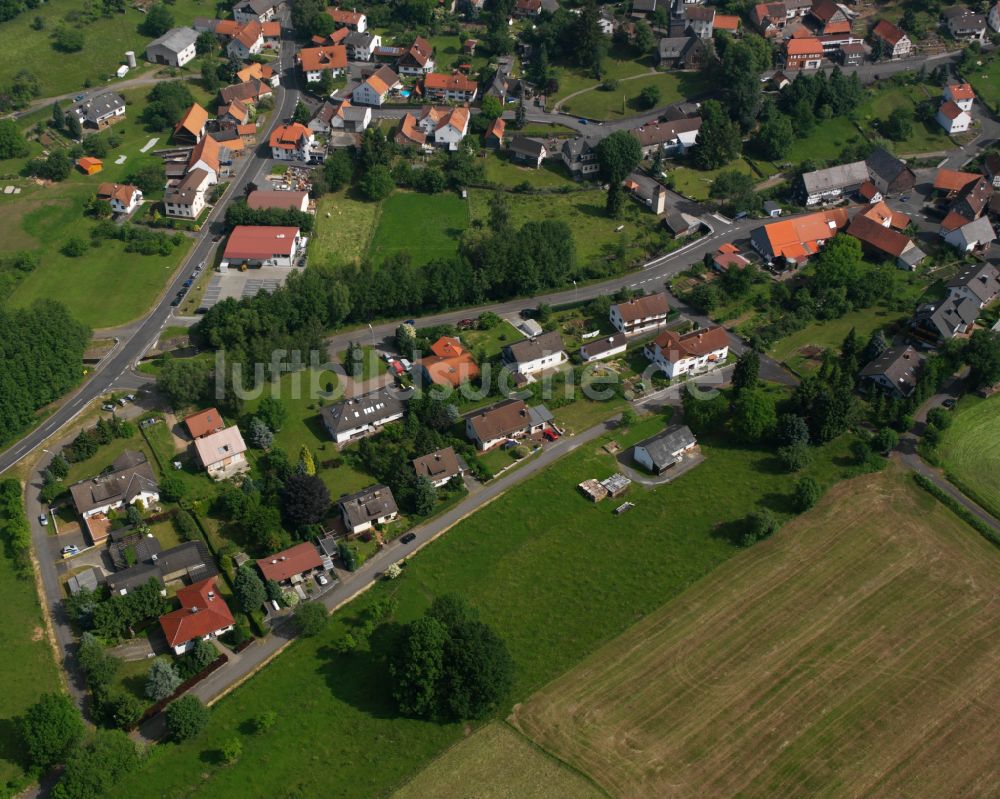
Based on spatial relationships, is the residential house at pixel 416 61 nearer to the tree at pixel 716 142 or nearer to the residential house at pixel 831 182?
the tree at pixel 716 142

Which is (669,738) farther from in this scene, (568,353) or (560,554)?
(568,353)

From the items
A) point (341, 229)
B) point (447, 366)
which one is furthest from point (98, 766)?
point (341, 229)

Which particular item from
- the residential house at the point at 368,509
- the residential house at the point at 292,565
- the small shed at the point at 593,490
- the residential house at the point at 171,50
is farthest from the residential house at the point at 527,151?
the residential house at the point at 292,565

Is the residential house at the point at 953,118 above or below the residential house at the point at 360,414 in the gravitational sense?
above

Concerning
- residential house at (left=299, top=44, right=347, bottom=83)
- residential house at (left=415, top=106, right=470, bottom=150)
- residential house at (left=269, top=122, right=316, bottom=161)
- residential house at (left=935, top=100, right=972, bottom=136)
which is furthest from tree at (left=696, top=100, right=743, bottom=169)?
residential house at (left=299, top=44, right=347, bottom=83)

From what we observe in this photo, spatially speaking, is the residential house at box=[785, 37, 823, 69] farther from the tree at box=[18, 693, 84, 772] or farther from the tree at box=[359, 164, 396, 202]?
the tree at box=[18, 693, 84, 772]

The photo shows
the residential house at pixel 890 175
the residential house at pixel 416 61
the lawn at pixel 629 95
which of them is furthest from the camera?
the residential house at pixel 416 61

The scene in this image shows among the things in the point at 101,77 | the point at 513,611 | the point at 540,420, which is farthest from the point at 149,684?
the point at 101,77
